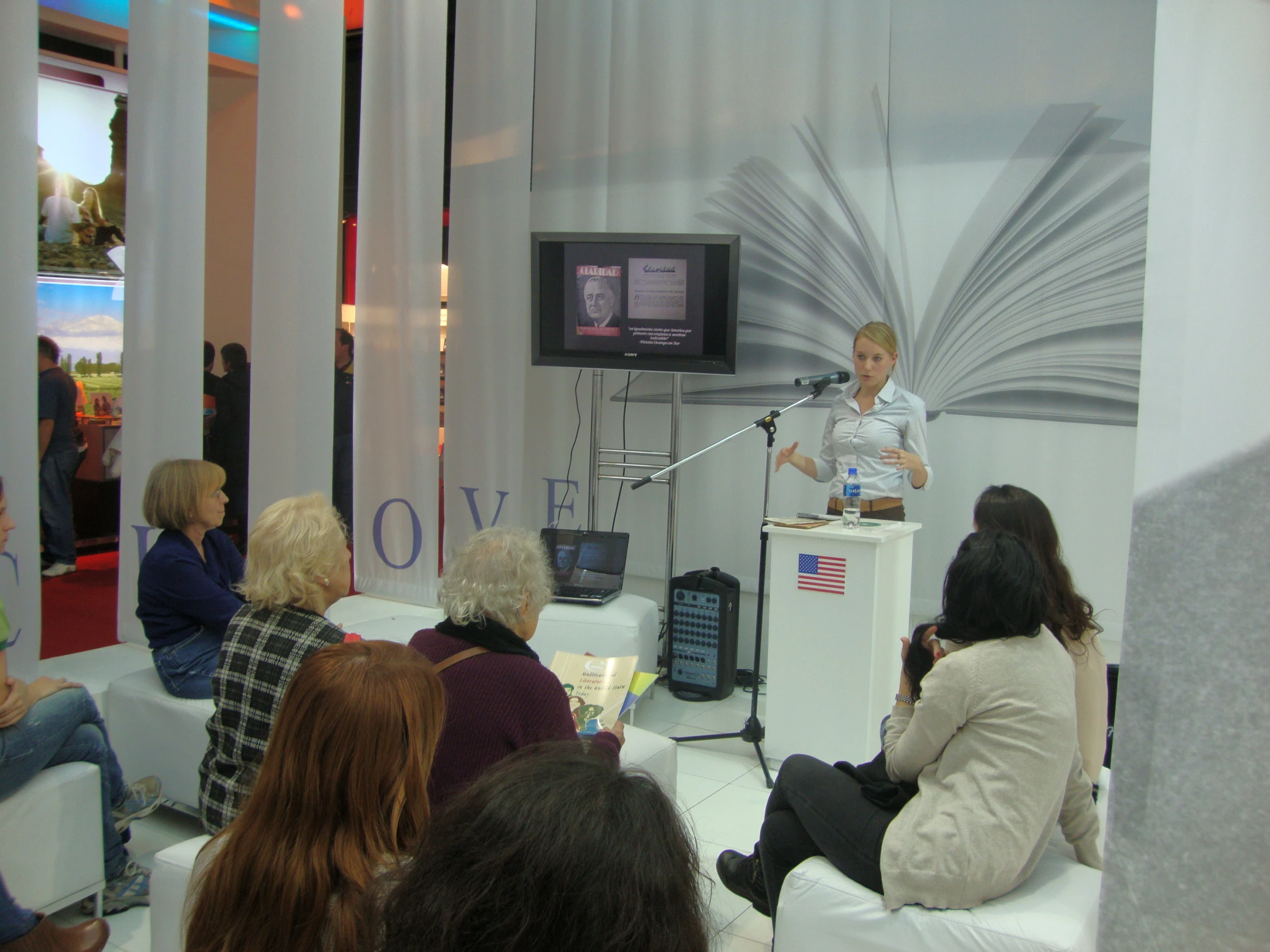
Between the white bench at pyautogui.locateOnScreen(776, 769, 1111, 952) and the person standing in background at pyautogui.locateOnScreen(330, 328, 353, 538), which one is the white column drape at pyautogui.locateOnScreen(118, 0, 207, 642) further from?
the white bench at pyautogui.locateOnScreen(776, 769, 1111, 952)

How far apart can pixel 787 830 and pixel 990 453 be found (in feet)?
8.06

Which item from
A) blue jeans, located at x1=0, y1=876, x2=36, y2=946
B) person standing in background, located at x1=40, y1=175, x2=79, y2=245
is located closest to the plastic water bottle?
blue jeans, located at x1=0, y1=876, x2=36, y2=946

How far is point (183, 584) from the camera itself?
3.07m

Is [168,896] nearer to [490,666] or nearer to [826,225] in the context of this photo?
[490,666]

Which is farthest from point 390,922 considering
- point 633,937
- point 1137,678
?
point 1137,678

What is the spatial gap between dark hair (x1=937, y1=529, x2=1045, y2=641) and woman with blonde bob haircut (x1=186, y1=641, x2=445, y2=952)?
3.56ft

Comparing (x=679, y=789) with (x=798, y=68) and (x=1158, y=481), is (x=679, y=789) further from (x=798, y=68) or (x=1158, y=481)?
(x=798, y=68)

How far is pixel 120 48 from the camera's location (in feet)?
25.0

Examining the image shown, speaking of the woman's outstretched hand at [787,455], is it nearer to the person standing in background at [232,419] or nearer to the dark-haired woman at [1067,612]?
the dark-haired woman at [1067,612]

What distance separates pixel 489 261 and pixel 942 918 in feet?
12.7

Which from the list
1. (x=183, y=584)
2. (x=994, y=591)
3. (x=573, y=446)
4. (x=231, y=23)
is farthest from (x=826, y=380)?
(x=231, y=23)

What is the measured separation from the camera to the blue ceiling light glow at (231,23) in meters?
7.61

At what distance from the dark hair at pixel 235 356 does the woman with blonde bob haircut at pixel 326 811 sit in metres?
5.89

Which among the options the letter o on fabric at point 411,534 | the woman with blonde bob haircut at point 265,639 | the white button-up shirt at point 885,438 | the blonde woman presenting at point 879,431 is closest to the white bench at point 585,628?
the letter o on fabric at point 411,534
